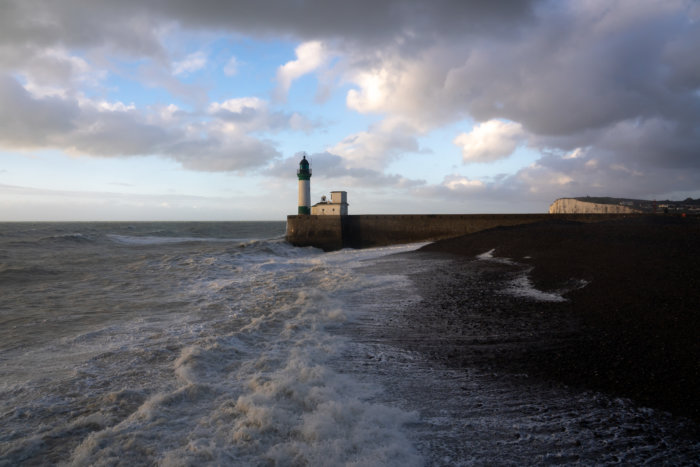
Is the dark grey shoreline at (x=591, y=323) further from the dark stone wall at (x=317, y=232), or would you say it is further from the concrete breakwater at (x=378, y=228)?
the dark stone wall at (x=317, y=232)

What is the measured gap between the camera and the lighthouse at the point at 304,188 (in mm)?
25516

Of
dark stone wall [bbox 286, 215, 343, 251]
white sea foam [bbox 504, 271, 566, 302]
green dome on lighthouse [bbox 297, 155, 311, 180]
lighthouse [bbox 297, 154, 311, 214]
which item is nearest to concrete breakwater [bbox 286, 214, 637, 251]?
dark stone wall [bbox 286, 215, 343, 251]

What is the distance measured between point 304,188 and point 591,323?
22.0 meters

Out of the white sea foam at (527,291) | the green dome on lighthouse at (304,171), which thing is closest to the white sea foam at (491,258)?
the white sea foam at (527,291)

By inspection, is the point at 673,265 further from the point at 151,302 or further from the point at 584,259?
the point at 151,302

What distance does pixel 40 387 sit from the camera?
398 cm

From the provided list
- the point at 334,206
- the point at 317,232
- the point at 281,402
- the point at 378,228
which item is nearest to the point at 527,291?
the point at 281,402

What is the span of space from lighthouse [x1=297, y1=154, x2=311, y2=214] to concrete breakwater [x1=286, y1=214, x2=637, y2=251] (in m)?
1.89

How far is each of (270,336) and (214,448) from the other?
9.26ft

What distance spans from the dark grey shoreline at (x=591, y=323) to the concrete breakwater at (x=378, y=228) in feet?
35.9

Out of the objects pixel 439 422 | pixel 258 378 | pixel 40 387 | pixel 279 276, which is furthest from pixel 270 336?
pixel 279 276

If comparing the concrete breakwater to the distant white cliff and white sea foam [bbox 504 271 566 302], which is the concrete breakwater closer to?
the distant white cliff

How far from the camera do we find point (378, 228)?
23094 mm

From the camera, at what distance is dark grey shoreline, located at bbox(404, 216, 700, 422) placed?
3.67m
